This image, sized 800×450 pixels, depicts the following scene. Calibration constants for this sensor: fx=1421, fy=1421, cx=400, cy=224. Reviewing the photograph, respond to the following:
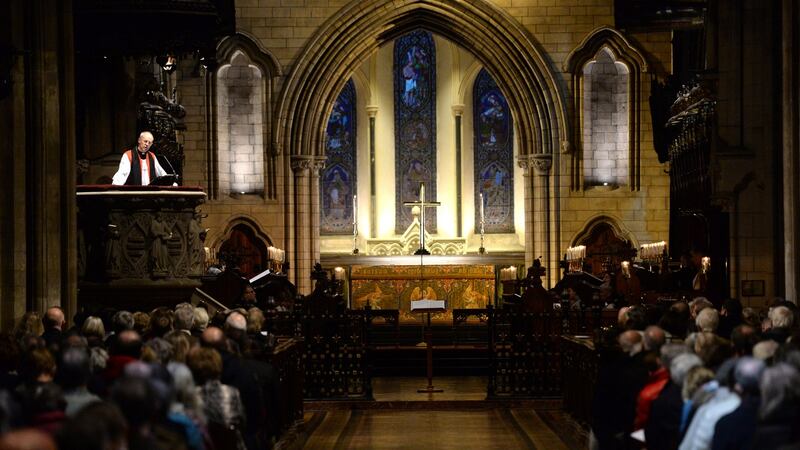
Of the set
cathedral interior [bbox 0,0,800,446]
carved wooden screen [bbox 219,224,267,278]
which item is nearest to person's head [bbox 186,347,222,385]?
cathedral interior [bbox 0,0,800,446]

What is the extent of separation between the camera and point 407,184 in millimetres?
30125

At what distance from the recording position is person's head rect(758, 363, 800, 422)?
5.09m

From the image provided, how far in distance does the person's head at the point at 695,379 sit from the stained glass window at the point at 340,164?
2352cm

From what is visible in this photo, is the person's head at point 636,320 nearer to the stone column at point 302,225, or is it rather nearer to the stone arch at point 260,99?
the stone column at point 302,225

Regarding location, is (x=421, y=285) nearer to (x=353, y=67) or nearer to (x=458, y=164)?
(x=353, y=67)

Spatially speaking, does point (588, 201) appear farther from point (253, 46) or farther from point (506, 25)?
point (253, 46)

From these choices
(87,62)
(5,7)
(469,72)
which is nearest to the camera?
(5,7)

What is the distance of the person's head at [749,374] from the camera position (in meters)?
5.65

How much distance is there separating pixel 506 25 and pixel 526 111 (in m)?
1.60

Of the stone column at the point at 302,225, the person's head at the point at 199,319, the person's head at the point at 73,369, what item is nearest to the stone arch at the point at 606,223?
the stone column at the point at 302,225

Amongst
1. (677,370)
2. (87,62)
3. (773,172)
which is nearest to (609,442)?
(677,370)

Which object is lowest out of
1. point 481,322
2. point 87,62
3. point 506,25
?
point 481,322

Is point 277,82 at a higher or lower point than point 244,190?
higher

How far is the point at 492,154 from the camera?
29906 mm
